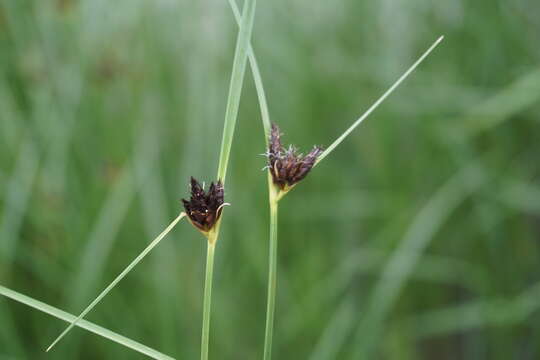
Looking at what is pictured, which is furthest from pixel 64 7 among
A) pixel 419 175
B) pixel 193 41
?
pixel 419 175

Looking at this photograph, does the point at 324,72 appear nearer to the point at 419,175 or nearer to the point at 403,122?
the point at 403,122

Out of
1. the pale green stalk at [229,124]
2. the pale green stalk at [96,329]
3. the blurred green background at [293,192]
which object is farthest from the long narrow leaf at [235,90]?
the blurred green background at [293,192]

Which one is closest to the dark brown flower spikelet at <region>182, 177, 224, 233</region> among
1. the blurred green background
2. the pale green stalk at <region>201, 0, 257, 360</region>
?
the pale green stalk at <region>201, 0, 257, 360</region>

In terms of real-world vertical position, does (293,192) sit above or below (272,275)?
above

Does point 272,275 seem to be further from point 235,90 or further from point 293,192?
point 293,192

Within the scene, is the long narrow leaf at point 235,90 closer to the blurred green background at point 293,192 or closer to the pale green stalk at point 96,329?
the pale green stalk at point 96,329

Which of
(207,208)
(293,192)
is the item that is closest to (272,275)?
(207,208)
